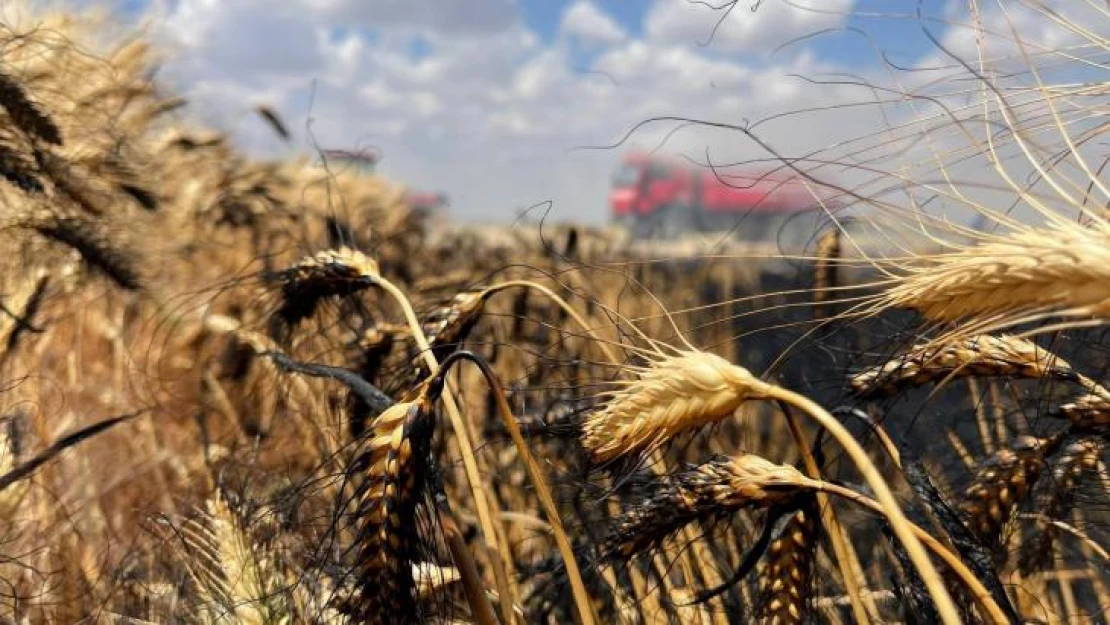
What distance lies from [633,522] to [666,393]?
31 centimetres

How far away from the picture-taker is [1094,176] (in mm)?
1251

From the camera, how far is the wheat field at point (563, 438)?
1.40 meters

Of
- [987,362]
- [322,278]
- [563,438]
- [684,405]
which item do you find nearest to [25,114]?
[322,278]

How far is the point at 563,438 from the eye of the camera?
1850mm

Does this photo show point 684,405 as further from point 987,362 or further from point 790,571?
point 987,362

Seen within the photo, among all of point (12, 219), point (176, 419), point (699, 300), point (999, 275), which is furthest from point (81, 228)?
point (699, 300)

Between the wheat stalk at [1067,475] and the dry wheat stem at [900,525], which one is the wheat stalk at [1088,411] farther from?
the dry wheat stem at [900,525]

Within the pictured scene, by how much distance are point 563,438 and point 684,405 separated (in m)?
0.48

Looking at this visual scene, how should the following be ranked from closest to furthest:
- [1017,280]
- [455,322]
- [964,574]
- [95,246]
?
[1017,280], [964,574], [455,322], [95,246]

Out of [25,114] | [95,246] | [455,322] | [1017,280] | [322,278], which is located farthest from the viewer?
[95,246]

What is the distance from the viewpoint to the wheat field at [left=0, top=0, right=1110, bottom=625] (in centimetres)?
140

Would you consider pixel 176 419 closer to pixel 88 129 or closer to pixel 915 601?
pixel 88 129

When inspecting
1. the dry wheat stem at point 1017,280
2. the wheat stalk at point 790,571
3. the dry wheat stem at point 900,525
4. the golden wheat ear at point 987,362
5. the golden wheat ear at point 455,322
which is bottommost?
the wheat stalk at point 790,571

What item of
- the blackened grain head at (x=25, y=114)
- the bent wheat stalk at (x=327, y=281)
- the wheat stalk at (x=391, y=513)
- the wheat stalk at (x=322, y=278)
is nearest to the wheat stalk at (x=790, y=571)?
the wheat stalk at (x=391, y=513)
